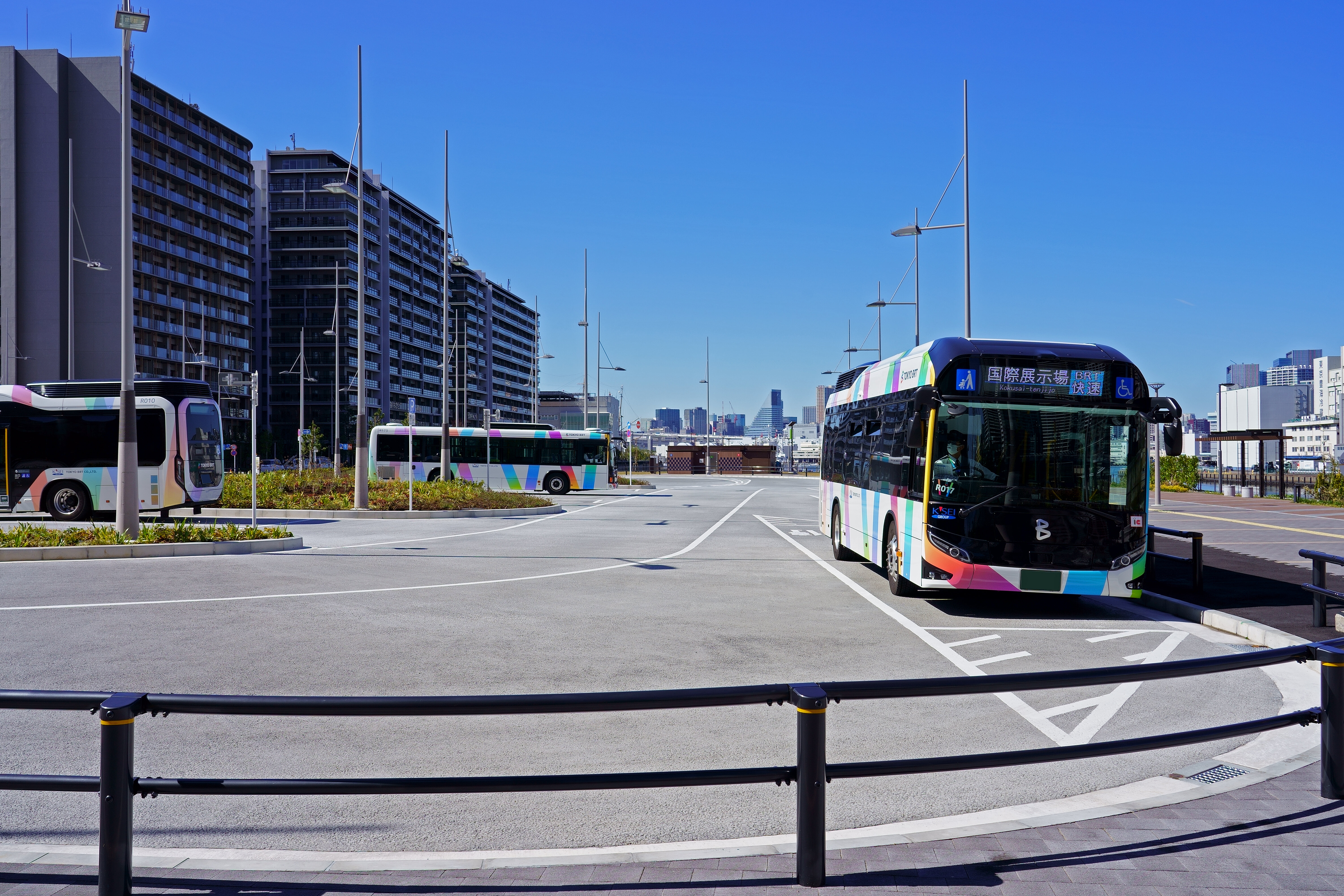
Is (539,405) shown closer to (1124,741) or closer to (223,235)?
(223,235)

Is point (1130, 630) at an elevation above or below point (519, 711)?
below

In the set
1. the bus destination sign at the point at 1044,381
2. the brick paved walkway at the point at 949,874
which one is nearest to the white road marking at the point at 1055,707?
the brick paved walkway at the point at 949,874

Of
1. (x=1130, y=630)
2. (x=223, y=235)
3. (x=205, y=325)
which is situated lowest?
(x=1130, y=630)

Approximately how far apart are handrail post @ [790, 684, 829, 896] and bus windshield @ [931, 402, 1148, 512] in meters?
7.80

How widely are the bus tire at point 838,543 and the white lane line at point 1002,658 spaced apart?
26.3ft

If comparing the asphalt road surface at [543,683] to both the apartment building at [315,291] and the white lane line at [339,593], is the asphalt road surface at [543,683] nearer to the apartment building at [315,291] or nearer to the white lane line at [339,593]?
the white lane line at [339,593]

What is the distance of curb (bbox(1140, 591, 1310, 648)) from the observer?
30.0 ft

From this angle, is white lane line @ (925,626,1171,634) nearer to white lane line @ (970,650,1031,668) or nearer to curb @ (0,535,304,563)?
white lane line @ (970,650,1031,668)

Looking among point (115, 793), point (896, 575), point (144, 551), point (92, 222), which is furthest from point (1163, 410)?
point (92, 222)

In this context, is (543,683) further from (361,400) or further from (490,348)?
(490,348)

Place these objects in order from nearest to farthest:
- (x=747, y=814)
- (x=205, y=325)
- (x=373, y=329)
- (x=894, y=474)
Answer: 1. (x=747, y=814)
2. (x=894, y=474)
3. (x=205, y=325)
4. (x=373, y=329)

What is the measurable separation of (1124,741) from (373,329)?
12129cm

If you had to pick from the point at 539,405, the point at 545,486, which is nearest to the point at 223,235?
the point at 545,486

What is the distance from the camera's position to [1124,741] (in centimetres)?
423
